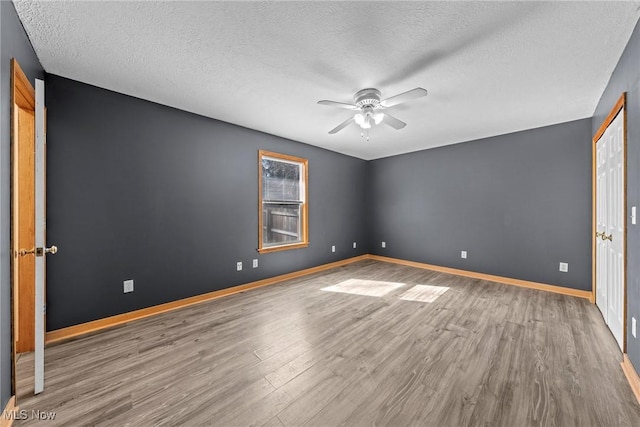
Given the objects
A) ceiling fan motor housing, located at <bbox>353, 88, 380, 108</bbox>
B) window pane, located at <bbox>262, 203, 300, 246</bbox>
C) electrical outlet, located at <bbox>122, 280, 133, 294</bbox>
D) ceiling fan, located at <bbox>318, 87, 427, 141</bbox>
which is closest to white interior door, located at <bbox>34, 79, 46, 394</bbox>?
electrical outlet, located at <bbox>122, 280, 133, 294</bbox>

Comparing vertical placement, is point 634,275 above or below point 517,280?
above

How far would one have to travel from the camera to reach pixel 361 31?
1790 millimetres

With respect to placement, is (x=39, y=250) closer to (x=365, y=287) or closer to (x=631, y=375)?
(x=365, y=287)

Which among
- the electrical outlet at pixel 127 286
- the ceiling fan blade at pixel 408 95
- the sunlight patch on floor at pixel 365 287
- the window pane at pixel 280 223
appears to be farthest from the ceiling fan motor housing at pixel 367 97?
the electrical outlet at pixel 127 286

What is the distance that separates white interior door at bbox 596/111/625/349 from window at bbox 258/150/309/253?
380 cm

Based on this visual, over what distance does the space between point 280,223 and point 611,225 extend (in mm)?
4062

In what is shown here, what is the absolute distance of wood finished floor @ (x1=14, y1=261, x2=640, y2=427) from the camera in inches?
58.3

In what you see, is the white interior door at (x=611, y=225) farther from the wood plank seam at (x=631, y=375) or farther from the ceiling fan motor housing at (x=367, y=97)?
the ceiling fan motor housing at (x=367, y=97)

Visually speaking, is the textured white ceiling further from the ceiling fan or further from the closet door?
the closet door

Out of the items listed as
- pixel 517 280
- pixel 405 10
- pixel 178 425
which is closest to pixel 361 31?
pixel 405 10

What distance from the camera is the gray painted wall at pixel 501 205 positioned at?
3594 mm

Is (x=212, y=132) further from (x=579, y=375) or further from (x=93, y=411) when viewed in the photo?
(x=579, y=375)

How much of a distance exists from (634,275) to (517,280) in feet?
8.33

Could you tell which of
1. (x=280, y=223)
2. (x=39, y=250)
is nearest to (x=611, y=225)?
(x=280, y=223)
